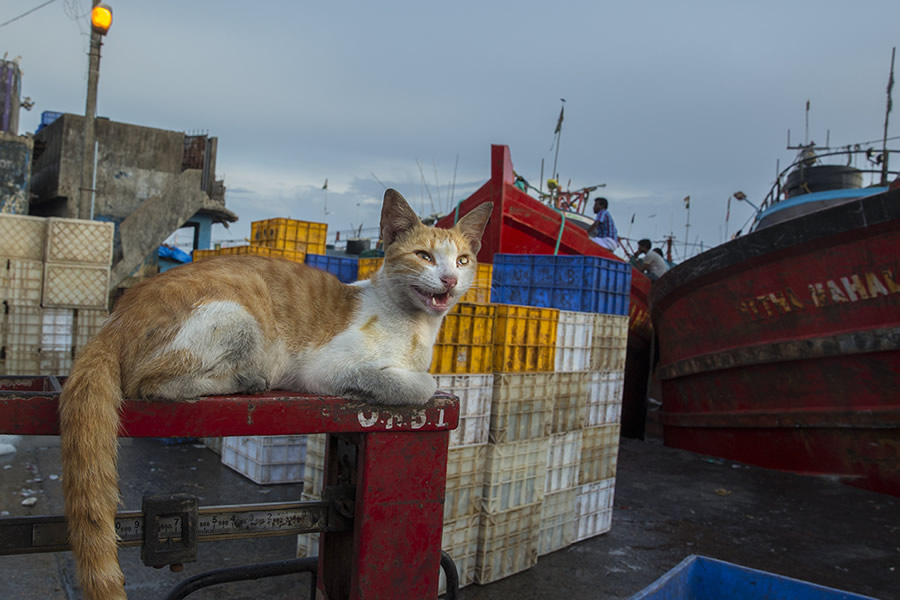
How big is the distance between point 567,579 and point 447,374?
1.65 meters

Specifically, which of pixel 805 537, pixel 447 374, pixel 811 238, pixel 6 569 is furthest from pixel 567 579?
pixel 811 238

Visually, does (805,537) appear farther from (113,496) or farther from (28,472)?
(28,472)

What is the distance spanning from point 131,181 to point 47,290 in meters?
11.6

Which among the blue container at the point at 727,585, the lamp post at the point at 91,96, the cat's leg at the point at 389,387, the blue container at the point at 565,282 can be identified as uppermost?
the lamp post at the point at 91,96

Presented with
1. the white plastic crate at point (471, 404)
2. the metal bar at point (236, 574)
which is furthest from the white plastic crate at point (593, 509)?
the metal bar at point (236, 574)

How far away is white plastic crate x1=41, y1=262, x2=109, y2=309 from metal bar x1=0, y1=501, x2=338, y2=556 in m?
5.80

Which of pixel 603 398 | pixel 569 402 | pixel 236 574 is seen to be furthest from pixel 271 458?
pixel 236 574

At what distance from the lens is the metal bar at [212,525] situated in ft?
5.14

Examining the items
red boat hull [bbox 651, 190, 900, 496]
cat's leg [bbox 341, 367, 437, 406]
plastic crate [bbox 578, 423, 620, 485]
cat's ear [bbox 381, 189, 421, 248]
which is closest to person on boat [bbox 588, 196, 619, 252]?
red boat hull [bbox 651, 190, 900, 496]

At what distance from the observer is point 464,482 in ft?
13.0

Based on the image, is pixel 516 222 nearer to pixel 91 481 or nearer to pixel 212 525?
pixel 212 525

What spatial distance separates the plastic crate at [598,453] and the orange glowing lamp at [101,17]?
687 cm

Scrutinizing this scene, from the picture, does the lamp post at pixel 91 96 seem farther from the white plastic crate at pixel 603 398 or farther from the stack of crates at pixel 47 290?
the white plastic crate at pixel 603 398

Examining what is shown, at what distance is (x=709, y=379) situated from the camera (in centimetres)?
774
